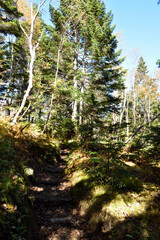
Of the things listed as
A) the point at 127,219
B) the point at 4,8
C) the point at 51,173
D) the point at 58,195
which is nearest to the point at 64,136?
the point at 51,173

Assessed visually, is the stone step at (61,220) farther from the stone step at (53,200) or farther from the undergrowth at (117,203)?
the stone step at (53,200)

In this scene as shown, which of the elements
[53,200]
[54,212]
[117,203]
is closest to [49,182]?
[53,200]

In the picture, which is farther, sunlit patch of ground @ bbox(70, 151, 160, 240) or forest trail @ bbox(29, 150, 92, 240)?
forest trail @ bbox(29, 150, 92, 240)

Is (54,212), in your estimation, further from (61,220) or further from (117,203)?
(117,203)

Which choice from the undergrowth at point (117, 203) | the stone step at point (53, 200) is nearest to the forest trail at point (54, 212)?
the stone step at point (53, 200)

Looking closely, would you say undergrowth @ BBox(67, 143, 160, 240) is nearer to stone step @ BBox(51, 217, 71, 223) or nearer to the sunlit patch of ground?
the sunlit patch of ground

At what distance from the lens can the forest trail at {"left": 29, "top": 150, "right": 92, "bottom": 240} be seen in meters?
3.34

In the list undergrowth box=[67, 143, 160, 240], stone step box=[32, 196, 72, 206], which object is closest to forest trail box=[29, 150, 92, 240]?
stone step box=[32, 196, 72, 206]

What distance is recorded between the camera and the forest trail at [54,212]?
10.9 ft

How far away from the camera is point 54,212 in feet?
13.6

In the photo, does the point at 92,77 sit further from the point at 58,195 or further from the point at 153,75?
the point at 153,75

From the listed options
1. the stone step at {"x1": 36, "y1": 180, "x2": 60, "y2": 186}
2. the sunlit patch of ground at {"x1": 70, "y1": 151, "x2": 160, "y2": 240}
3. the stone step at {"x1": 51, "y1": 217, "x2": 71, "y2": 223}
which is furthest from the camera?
the stone step at {"x1": 36, "y1": 180, "x2": 60, "y2": 186}

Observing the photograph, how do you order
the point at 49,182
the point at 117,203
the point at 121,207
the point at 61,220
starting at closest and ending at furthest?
1. the point at 121,207
2. the point at 117,203
3. the point at 61,220
4. the point at 49,182

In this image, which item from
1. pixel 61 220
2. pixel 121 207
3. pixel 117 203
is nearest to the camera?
pixel 121 207
